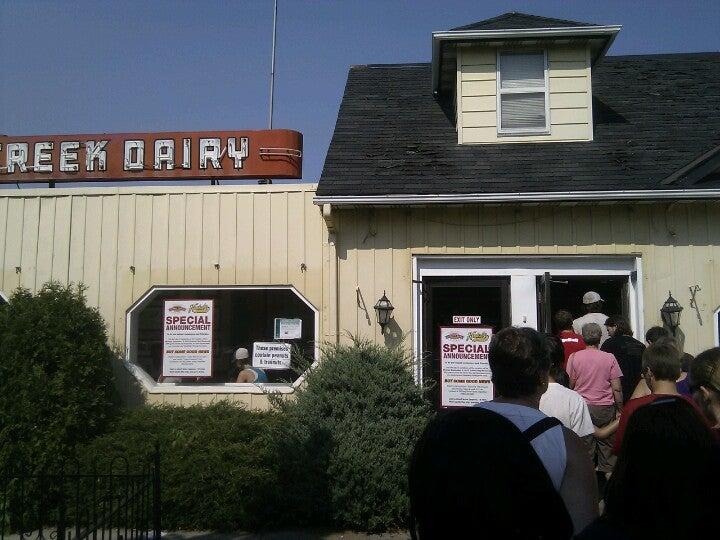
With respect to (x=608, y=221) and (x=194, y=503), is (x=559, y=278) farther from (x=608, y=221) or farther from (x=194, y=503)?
(x=194, y=503)

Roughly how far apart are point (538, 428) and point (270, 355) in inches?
246

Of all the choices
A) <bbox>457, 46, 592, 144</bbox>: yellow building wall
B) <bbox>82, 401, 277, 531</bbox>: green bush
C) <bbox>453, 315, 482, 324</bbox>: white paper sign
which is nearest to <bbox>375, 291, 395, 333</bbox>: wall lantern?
<bbox>453, 315, 482, 324</bbox>: white paper sign

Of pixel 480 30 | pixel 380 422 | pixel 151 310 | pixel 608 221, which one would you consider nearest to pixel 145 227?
pixel 151 310

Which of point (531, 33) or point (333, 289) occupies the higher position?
point (531, 33)

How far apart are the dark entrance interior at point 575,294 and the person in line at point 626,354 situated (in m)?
1.03

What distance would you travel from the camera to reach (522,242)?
25.9 ft

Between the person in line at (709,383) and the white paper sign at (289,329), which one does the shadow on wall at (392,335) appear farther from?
the person in line at (709,383)

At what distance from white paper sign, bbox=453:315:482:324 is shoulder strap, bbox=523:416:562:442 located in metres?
5.46

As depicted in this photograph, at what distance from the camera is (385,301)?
25.2 ft

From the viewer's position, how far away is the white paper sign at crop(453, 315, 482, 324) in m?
7.93

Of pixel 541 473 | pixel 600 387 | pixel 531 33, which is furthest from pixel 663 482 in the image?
pixel 531 33

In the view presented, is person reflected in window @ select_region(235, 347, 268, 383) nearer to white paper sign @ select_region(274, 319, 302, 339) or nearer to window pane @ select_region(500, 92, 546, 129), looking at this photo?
white paper sign @ select_region(274, 319, 302, 339)

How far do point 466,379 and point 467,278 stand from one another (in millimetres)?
1228

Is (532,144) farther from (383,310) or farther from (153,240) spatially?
(153,240)
